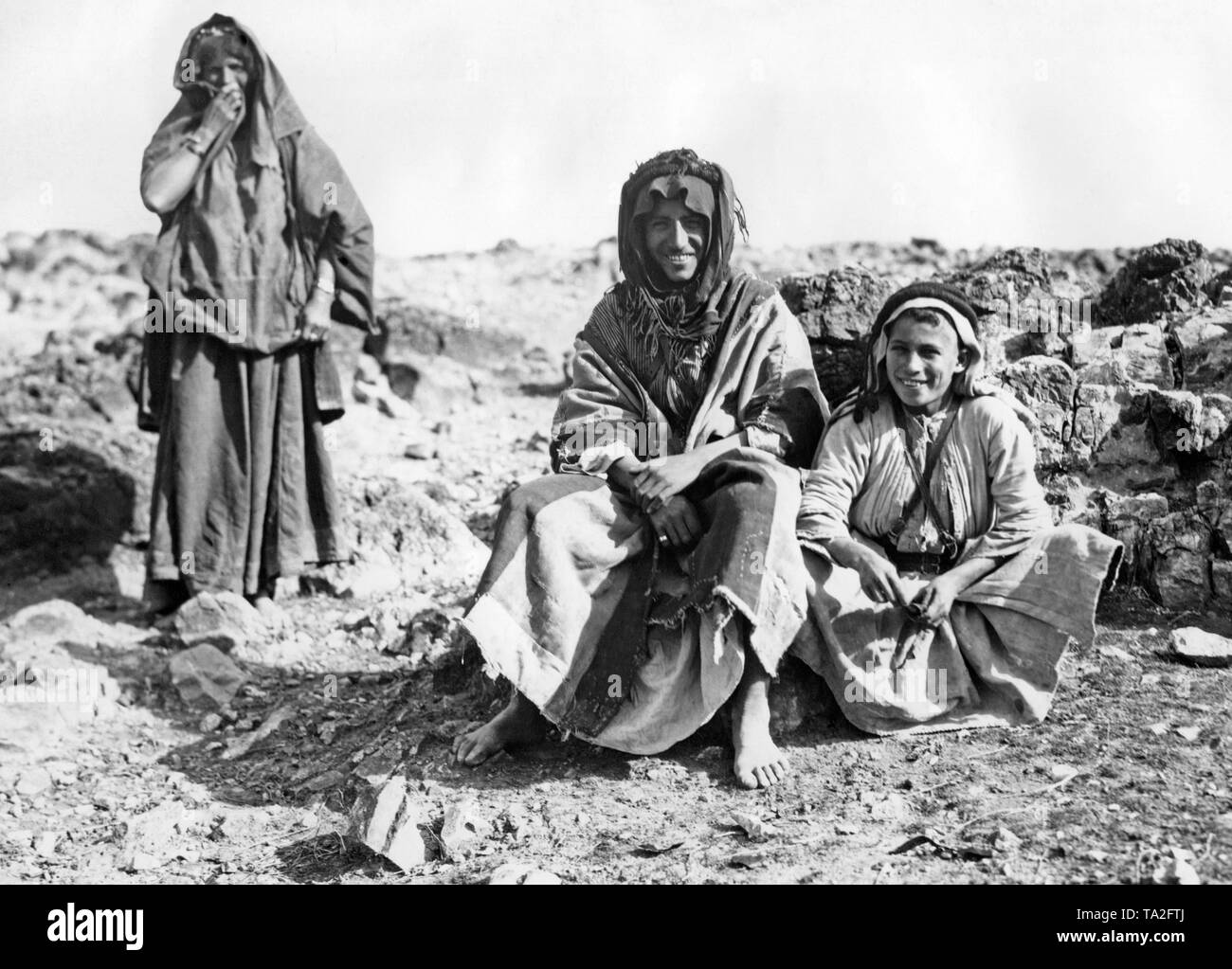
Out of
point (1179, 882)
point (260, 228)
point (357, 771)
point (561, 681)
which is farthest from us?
point (260, 228)

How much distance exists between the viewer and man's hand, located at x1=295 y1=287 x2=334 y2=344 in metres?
7.70

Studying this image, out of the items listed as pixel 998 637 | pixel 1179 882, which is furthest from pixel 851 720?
pixel 1179 882

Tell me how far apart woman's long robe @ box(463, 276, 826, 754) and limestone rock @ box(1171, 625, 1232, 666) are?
1.50 m

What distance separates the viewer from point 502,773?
204 inches

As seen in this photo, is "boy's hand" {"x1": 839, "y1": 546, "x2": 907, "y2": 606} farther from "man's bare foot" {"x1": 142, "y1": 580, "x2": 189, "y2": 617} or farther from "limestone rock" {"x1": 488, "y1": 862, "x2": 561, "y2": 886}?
"man's bare foot" {"x1": 142, "y1": 580, "x2": 189, "y2": 617}

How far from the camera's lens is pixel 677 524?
5.32 m

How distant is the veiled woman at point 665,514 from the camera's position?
5.07 metres

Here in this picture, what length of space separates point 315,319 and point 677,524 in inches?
124

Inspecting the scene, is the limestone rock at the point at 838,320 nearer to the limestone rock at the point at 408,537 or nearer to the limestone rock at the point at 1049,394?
the limestone rock at the point at 1049,394

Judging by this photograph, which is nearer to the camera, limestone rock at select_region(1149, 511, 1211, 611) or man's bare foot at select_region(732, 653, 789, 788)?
man's bare foot at select_region(732, 653, 789, 788)

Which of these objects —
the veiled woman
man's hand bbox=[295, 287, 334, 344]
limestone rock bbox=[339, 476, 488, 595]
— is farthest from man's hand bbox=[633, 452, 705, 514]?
man's hand bbox=[295, 287, 334, 344]

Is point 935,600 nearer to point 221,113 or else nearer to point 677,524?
point 677,524

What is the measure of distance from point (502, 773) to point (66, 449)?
5301 mm

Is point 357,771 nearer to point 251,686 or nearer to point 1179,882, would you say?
point 251,686
